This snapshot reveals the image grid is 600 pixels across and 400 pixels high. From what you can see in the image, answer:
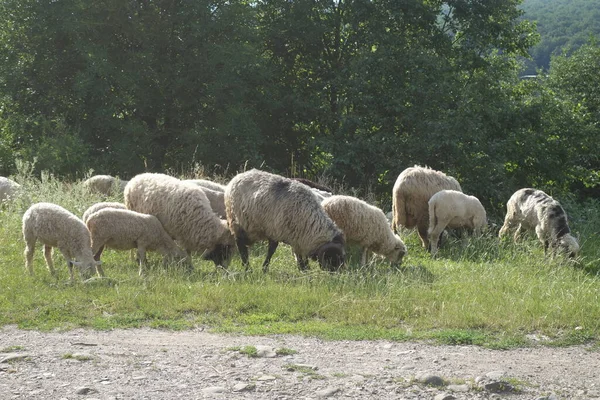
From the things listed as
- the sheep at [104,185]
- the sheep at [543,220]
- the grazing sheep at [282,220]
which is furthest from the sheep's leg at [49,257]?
the sheep at [543,220]

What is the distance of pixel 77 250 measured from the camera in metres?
9.53

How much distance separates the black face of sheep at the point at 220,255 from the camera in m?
10.7

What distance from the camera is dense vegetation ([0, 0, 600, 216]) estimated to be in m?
21.5

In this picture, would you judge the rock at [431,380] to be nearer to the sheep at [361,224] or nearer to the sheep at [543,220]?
the sheep at [361,224]

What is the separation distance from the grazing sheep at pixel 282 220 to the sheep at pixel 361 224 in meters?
0.73

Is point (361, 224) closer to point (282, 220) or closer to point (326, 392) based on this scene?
point (282, 220)

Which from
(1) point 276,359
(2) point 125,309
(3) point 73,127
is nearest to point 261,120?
(3) point 73,127

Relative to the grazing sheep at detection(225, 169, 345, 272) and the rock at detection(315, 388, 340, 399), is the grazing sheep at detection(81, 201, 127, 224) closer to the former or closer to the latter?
the grazing sheep at detection(225, 169, 345, 272)

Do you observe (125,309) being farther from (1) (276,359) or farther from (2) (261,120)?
(2) (261,120)

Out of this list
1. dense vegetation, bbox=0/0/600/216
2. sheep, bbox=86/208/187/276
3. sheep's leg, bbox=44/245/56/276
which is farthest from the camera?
dense vegetation, bbox=0/0/600/216

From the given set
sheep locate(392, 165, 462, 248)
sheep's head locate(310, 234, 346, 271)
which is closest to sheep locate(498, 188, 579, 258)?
sheep locate(392, 165, 462, 248)

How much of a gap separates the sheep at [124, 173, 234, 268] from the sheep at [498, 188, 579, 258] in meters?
5.51

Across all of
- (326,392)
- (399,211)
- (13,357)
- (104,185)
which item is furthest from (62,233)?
(104,185)

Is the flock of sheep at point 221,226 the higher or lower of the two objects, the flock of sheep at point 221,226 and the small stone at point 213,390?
the higher
